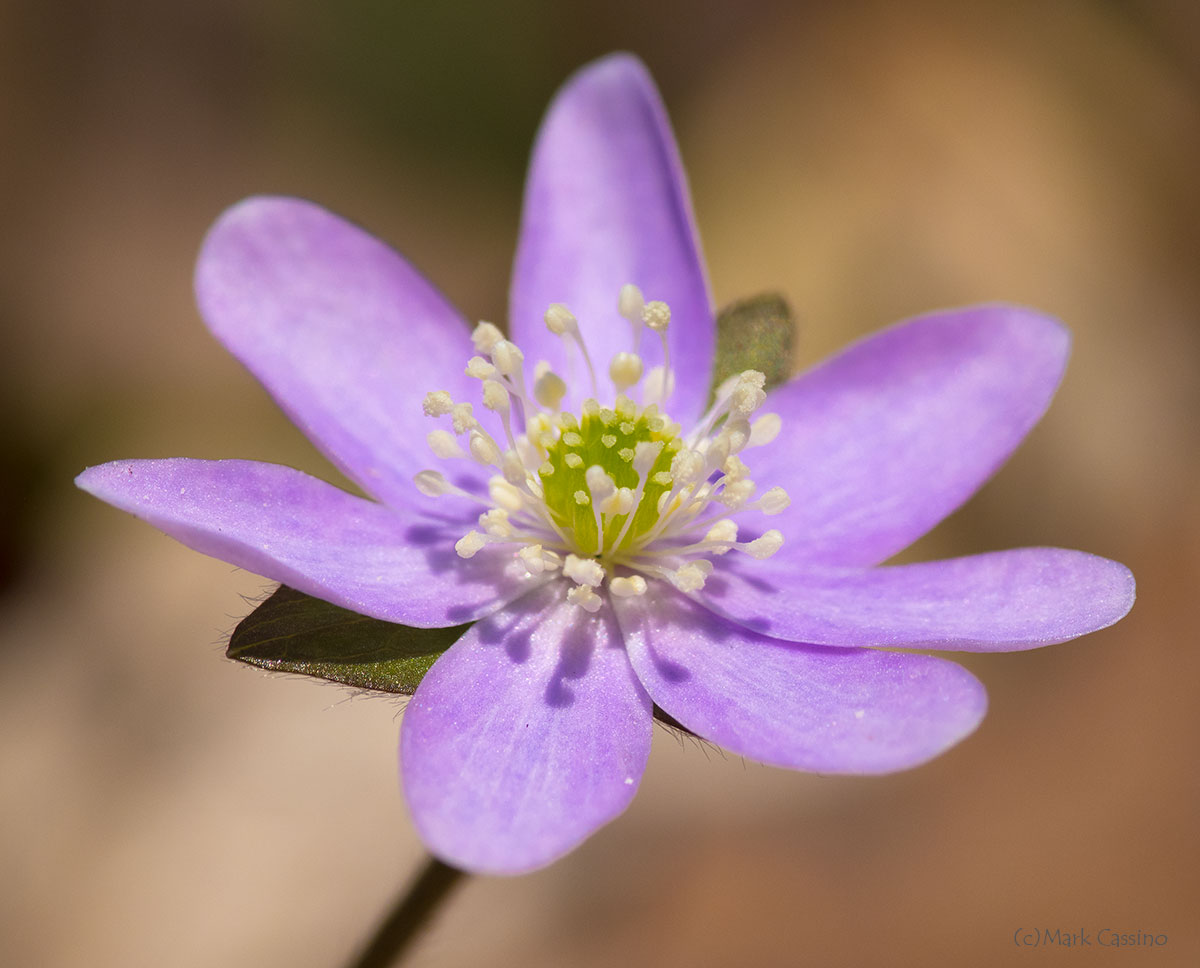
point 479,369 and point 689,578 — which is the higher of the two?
point 479,369

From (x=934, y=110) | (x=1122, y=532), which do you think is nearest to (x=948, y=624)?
(x=1122, y=532)

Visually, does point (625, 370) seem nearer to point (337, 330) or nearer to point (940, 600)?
point (337, 330)

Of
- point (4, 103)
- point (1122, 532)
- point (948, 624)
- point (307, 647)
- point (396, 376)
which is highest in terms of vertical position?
point (4, 103)

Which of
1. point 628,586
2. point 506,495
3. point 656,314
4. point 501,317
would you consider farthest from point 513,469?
point 501,317

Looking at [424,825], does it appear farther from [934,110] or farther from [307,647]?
[934,110]

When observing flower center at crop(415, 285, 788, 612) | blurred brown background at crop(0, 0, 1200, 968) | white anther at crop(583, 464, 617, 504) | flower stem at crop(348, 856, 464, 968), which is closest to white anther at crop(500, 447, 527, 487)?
flower center at crop(415, 285, 788, 612)

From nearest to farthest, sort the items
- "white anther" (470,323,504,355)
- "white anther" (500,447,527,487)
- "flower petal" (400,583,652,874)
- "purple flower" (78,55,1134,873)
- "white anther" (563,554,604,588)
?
"flower petal" (400,583,652,874) → "purple flower" (78,55,1134,873) → "white anther" (563,554,604,588) → "white anther" (500,447,527,487) → "white anther" (470,323,504,355)

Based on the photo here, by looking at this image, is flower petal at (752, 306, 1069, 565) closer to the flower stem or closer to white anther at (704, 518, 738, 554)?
white anther at (704, 518, 738, 554)
